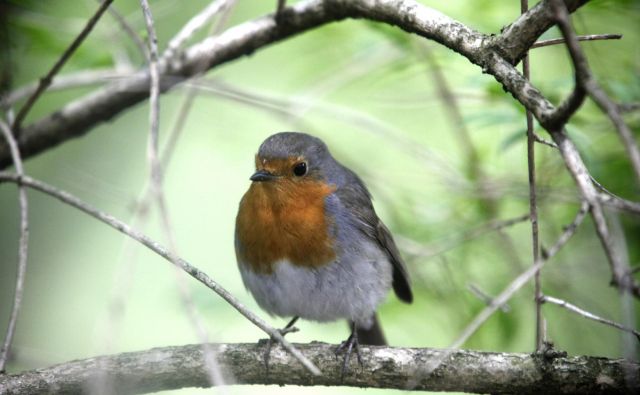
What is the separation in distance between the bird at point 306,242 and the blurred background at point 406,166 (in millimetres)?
331

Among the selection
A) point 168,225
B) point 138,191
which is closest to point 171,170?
point 138,191

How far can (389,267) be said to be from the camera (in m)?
4.29

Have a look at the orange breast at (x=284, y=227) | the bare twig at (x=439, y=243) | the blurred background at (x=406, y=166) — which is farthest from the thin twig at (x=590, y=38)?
the orange breast at (x=284, y=227)

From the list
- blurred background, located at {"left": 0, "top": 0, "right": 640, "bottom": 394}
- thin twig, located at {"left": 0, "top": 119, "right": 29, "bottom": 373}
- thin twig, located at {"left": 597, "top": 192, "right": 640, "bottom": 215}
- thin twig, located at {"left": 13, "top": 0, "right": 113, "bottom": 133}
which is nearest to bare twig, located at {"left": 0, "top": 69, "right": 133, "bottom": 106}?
blurred background, located at {"left": 0, "top": 0, "right": 640, "bottom": 394}

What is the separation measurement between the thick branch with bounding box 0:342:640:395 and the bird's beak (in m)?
0.94

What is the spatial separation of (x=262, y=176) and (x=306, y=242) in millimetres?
426

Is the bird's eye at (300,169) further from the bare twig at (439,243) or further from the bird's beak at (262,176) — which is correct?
the bare twig at (439,243)

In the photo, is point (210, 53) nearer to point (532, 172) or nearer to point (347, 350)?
point (347, 350)

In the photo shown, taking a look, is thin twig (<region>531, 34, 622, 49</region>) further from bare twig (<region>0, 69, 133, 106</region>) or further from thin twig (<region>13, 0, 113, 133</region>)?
bare twig (<region>0, 69, 133, 106</region>)

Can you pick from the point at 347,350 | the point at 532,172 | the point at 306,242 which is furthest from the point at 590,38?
the point at 306,242

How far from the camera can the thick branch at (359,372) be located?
2818mm

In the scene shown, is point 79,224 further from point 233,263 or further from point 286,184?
point 286,184

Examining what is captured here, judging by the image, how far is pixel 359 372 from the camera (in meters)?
3.14

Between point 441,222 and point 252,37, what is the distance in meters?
1.67
